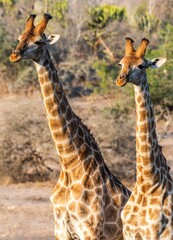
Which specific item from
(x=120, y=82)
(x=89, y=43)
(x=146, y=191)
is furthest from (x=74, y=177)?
(x=89, y=43)

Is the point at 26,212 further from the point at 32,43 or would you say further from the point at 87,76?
the point at 87,76

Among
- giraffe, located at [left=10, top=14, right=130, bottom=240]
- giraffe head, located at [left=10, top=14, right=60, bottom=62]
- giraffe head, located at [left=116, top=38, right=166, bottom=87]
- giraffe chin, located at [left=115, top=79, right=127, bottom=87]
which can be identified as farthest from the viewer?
giraffe, located at [left=10, top=14, right=130, bottom=240]

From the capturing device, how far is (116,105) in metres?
17.4

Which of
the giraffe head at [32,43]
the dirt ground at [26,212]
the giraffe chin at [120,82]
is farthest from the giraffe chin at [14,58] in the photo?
the dirt ground at [26,212]

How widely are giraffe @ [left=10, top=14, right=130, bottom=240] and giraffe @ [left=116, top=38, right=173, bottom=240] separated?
0.46 meters

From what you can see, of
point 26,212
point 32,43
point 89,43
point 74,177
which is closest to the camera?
point 32,43

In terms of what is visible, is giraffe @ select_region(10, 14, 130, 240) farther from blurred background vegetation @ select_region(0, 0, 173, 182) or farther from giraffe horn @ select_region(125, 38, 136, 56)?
blurred background vegetation @ select_region(0, 0, 173, 182)

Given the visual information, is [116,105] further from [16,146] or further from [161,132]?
[16,146]

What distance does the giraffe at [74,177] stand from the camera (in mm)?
7012

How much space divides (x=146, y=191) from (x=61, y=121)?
1.01m

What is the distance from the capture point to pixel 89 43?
83.8ft

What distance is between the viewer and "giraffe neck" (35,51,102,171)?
Result: 7027mm

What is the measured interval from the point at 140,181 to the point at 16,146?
6.88m

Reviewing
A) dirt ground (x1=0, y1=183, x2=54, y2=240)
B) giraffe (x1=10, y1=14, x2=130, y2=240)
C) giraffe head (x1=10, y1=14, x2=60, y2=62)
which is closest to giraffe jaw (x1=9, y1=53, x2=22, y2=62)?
giraffe head (x1=10, y1=14, x2=60, y2=62)
